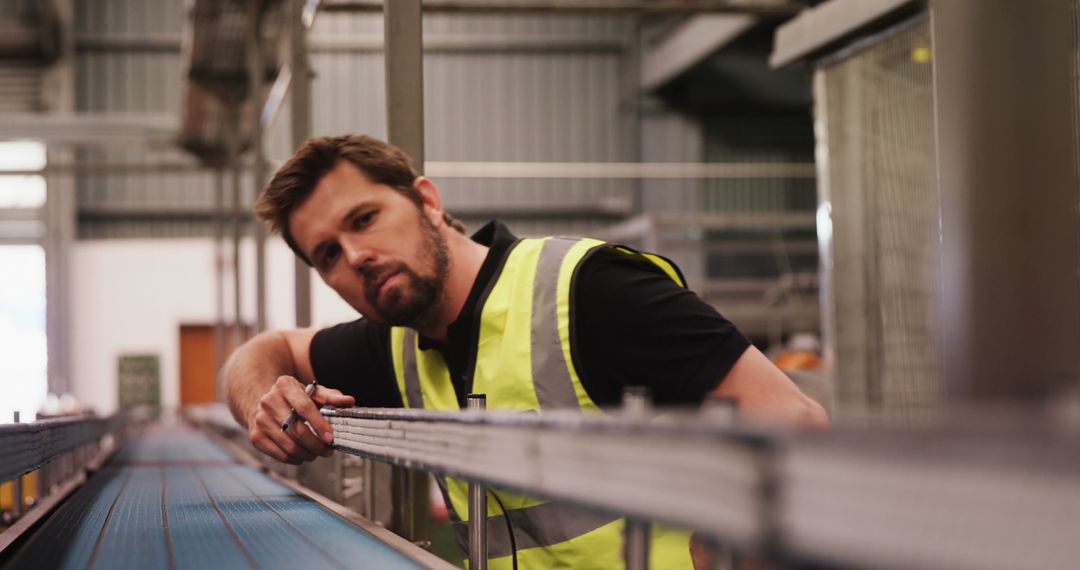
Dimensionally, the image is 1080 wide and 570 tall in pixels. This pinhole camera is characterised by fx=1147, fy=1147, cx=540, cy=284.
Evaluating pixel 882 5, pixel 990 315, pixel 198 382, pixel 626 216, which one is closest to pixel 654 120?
pixel 626 216

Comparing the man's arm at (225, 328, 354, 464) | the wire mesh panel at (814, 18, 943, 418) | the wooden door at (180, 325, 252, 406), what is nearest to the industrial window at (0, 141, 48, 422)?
the wooden door at (180, 325, 252, 406)

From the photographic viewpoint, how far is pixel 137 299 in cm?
1551

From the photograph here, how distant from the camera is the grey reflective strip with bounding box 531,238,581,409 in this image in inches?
80.4

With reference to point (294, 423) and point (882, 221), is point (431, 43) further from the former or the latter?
point (294, 423)

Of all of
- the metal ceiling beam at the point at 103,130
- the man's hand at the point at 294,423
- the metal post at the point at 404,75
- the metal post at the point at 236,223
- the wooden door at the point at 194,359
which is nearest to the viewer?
the man's hand at the point at 294,423

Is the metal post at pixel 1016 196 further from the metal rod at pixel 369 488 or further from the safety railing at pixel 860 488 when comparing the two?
the metal rod at pixel 369 488

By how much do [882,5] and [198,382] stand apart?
12.8 m

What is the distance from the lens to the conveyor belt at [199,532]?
151 cm

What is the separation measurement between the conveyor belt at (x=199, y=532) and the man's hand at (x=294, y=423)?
0.10m

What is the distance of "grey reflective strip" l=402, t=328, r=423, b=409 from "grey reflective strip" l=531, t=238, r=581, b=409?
18.8 inches

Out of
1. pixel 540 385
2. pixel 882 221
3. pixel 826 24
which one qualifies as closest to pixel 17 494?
pixel 540 385

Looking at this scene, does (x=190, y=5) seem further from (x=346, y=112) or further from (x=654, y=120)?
(x=654, y=120)

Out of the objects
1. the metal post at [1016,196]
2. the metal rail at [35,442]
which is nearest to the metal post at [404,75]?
the metal rail at [35,442]

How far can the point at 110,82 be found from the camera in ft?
53.0
